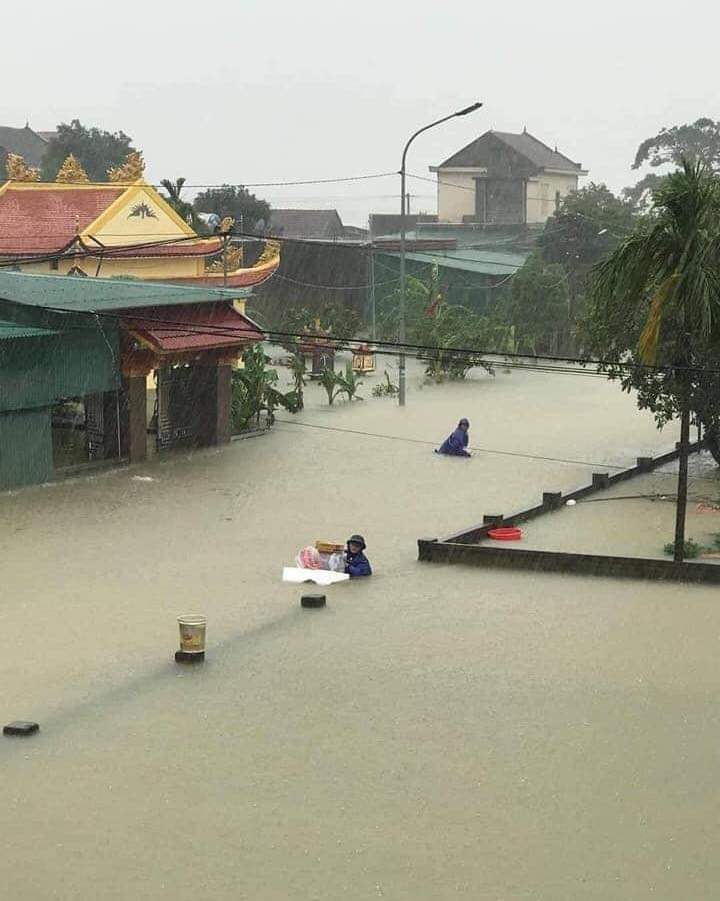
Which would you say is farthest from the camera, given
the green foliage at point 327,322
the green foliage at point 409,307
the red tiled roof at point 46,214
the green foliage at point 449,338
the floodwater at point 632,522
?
the green foliage at point 409,307

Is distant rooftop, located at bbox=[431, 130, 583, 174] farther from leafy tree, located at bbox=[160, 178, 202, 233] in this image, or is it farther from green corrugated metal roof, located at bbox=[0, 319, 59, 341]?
green corrugated metal roof, located at bbox=[0, 319, 59, 341]

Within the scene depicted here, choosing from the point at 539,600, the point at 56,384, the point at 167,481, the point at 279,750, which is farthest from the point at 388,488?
the point at 279,750

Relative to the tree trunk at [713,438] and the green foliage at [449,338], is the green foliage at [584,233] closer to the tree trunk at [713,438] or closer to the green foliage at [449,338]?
the green foliage at [449,338]

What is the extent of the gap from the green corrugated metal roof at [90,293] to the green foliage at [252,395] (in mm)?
2965

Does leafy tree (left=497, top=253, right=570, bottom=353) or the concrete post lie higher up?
leafy tree (left=497, top=253, right=570, bottom=353)

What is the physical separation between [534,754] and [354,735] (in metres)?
1.79

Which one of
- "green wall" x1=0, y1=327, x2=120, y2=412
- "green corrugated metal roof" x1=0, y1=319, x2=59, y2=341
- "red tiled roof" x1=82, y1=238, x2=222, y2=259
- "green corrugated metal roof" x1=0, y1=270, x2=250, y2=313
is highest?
"red tiled roof" x1=82, y1=238, x2=222, y2=259

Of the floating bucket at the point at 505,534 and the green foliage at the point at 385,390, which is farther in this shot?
the green foliage at the point at 385,390

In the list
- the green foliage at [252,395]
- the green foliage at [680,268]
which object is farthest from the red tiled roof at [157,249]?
the green foliage at [680,268]

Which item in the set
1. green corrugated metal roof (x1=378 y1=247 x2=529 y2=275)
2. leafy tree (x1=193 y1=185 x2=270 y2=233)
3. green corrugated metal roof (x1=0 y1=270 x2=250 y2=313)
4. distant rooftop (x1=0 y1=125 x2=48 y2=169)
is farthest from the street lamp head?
distant rooftop (x1=0 y1=125 x2=48 y2=169)

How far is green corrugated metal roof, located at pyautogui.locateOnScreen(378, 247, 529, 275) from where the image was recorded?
62397 millimetres

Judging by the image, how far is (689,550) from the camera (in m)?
21.5

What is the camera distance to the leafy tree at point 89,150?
87.1m

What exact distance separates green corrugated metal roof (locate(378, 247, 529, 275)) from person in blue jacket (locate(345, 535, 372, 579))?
38.5 metres
